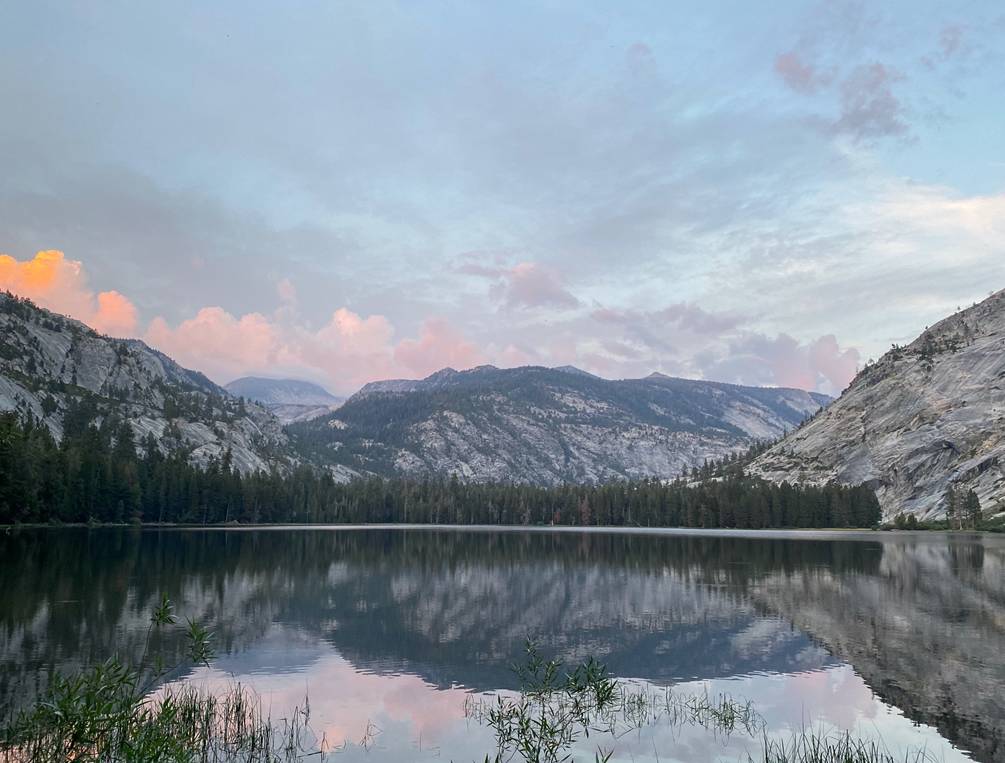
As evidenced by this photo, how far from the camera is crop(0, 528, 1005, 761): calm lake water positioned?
29516 mm

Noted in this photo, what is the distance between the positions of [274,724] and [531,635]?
2462 cm

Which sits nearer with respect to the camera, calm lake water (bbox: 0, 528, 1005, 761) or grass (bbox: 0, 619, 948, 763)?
grass (bbox: 0, 619, 948, 763)

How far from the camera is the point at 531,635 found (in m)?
50.1

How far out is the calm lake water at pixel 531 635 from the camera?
2952 centimetres

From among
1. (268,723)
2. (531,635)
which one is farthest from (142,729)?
(531,635)

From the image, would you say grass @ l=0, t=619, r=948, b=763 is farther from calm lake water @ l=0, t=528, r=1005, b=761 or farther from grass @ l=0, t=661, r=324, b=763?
calm lake water @ l=0, t=528, r=1005, b=761

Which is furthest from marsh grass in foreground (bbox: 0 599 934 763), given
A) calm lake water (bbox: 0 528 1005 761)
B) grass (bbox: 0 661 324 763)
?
calm lake water (bbox: 0 528 1005 761)

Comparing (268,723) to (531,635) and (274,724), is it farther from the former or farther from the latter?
(531,635)

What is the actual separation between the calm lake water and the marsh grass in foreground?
104 cm

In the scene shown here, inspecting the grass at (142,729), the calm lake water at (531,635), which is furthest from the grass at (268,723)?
the calm lake water at (531,635)

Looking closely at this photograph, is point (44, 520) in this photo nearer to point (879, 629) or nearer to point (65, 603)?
point (65, 603)

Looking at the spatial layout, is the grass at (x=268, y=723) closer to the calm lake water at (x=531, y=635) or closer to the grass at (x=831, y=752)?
the grass at (x=831, y=752)

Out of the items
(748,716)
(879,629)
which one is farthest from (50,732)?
(879,629)

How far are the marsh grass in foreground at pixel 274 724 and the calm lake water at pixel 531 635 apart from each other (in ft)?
3.40
